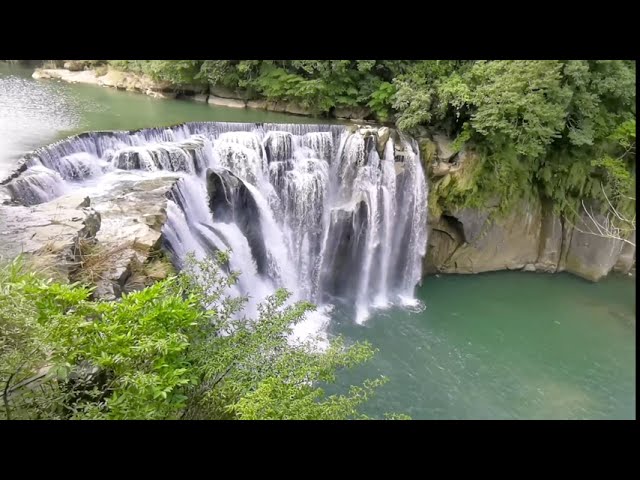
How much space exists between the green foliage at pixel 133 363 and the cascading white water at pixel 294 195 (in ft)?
19.0

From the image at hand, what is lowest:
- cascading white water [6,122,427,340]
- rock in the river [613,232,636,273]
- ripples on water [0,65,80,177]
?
rock in the river [613,232,636,273]

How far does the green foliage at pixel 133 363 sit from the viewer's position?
3443mm

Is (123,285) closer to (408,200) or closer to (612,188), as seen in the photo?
(408,200)

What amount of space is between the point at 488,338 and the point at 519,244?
13.9ft

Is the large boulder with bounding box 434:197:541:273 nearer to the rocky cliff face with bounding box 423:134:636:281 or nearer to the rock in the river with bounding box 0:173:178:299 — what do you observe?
the rocky cliff face with bounding box 423:134:636:281

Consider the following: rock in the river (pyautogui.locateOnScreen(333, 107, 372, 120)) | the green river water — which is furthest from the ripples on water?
rock in the river (pyautogui.locateOnScreen(333, 107, 372, 120))

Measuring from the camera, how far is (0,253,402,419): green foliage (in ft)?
11.3

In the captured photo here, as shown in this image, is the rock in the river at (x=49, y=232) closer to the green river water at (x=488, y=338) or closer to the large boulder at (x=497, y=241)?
the green river water at (x=488, y=338)

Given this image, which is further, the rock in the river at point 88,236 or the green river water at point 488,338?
the green river water at point 488,338

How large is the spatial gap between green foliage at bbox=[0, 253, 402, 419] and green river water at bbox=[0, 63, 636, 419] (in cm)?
583

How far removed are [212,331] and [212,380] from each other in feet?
1.77

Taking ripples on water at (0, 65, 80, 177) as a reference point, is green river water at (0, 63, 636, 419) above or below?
below

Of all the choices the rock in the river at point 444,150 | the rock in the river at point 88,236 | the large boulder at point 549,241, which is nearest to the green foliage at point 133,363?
the rock in the river at point 88,236
